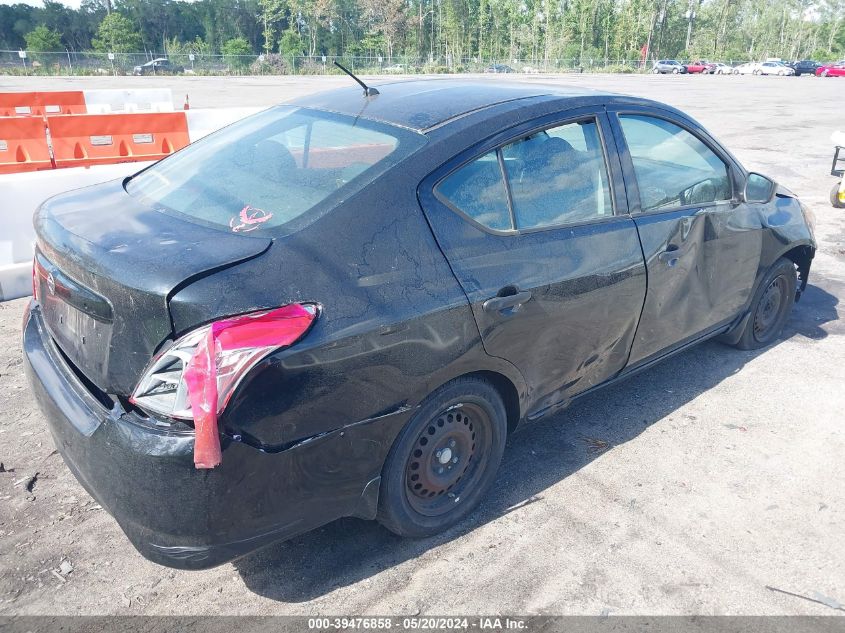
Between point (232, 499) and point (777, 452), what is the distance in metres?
2.95

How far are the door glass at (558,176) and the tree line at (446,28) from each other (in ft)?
234

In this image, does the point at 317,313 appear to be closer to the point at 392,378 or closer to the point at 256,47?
the point at 392,378

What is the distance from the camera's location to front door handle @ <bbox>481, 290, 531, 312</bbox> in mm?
2723

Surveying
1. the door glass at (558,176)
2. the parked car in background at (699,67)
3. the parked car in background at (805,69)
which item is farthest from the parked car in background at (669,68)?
the door glass at (558,176)

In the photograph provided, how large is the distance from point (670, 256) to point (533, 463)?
1301mm

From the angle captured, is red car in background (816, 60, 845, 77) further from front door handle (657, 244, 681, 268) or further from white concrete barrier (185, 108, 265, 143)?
front door handle (657, 244, 681, 268)

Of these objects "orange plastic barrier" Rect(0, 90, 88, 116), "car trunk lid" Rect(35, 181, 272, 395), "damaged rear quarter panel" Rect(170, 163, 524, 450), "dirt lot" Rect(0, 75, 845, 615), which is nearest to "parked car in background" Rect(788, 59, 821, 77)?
"orange plastic barrier" Rect(0, 90, 88, 116)

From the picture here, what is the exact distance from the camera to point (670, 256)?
3561 millimetres

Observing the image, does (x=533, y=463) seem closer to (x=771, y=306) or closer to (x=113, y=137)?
(x=771, y=306)

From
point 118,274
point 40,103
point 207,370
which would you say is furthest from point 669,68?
point 207,370

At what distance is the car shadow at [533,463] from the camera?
2754 millimetres

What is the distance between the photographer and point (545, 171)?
3.12m

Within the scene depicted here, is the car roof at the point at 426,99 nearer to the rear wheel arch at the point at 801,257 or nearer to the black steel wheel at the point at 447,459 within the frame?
the black steel wheel at the point at 447,459

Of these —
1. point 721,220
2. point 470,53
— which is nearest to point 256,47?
point 470,53
